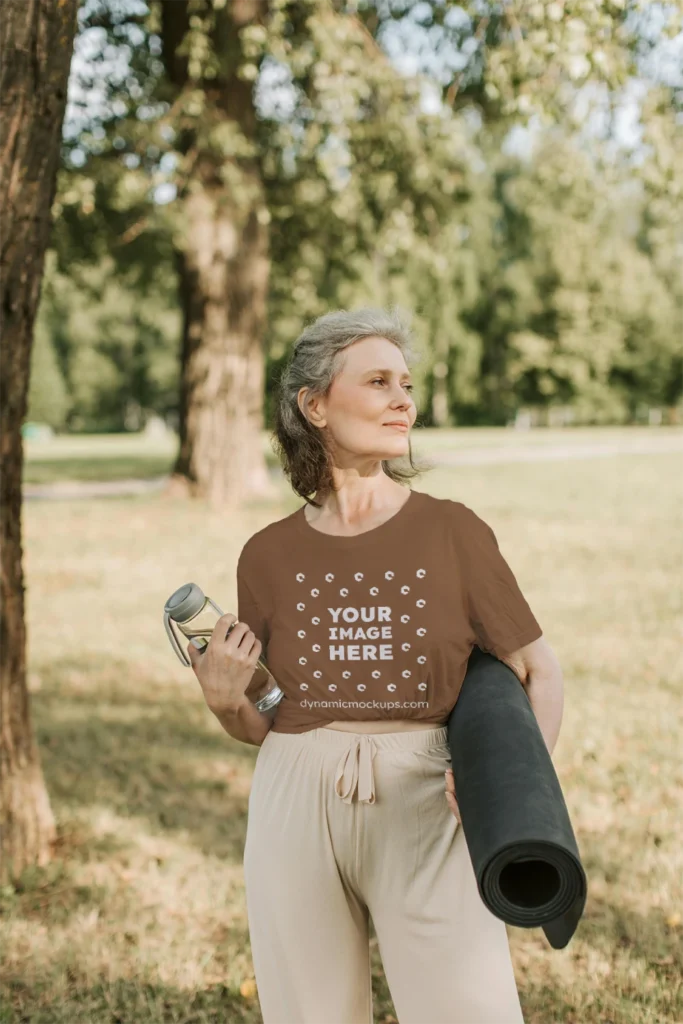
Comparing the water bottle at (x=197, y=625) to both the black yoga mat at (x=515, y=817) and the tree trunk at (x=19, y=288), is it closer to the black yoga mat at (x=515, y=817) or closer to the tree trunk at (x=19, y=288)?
the black yoga mat at (x=515, y=817)

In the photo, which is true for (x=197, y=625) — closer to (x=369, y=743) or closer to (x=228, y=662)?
(x=228, y=662)

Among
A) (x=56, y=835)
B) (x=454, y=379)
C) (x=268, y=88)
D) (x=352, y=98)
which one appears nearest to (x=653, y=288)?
(x=454, y=379)

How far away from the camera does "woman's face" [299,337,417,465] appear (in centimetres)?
220

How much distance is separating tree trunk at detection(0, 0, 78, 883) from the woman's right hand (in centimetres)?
205

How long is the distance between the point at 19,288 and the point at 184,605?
2096mm

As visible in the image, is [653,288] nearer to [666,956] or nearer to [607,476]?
[607,476]

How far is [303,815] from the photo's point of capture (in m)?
2.09

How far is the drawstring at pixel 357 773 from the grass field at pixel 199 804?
0.44 metres

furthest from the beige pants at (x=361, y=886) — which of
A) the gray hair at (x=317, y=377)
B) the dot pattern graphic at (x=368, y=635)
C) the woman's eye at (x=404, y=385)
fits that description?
the woman's eye at (x=404, y=385)

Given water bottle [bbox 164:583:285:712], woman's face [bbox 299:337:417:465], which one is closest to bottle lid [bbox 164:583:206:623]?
Answer: water bottle [bbox 164:583:285:712]

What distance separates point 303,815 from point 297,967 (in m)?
0.30

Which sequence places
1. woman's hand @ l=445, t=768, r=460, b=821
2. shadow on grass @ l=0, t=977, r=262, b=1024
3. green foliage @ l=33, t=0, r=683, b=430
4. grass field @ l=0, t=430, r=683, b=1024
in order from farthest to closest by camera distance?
green foliage @ l=33, t=0, r=683, b=430, grass field @ l=0, t=430, r=683, b=1024, shadow on grass @ l=0, t=977, r=262, b=1024, woman's hand @ l=445, t=768, r=460, b=821

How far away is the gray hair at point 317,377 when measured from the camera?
88.3 inches

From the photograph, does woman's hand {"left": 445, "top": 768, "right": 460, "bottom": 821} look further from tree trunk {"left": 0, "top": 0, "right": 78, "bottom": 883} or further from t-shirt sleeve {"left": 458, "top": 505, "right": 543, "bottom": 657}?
tree trunk {"left": 0, "top": 0, "right": 78, "bottom": 883}
